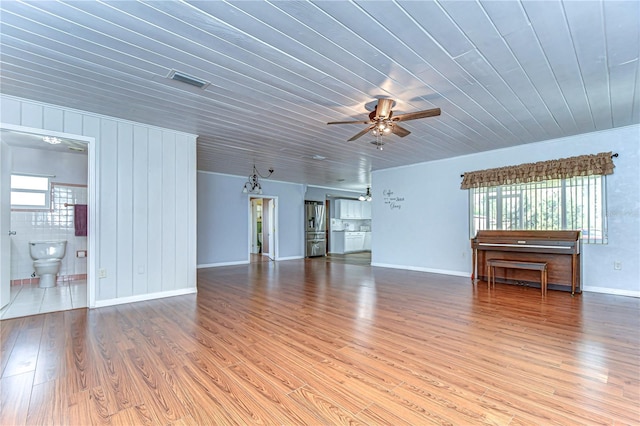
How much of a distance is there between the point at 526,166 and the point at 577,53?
322cm

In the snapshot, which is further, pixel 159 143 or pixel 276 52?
pixel 159 143

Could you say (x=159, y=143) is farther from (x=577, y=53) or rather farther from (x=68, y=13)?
(x=577, y=53)

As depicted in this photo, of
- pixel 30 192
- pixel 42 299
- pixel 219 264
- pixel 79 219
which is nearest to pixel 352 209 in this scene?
pixel 219 264

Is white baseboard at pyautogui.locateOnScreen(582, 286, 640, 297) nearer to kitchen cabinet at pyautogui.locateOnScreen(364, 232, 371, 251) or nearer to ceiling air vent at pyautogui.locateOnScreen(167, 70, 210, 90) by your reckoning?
ceiling air vent at pyautogui.locateOnScreen(167, 70, 210, 90)

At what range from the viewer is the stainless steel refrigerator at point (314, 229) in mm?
9875

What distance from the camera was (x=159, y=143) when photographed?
441cm

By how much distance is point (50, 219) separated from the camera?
18.5 feet

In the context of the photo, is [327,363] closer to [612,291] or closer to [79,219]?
[612,291]

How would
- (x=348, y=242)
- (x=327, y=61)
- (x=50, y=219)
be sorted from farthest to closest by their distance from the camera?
1. (x=348, y=242)
2. (x=50, y=219)
3. (x=327, y=61)

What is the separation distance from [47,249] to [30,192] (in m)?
1.09

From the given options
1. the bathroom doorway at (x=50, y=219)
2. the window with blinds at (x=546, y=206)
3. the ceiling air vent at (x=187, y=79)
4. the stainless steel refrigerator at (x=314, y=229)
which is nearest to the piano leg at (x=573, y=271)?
the window with blinds at (x=546, y=206)

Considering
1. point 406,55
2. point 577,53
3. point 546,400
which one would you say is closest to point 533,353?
point 546,400

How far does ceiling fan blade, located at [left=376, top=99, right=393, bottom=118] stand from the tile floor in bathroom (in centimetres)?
442

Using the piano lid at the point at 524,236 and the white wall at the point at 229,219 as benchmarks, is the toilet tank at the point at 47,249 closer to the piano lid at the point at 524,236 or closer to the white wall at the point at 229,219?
the white wall at the point at 229,219
